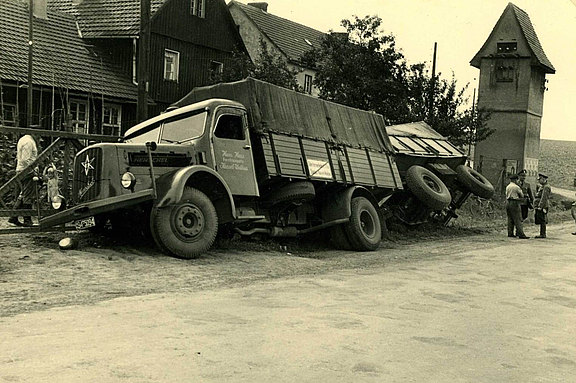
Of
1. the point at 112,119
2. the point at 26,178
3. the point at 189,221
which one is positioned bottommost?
the point at 189,221

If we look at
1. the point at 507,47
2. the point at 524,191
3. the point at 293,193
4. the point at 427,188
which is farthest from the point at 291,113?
the point at 507,47

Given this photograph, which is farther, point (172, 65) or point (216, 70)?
point (216, 70)

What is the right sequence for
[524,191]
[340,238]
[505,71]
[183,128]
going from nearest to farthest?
1. [183,128]
2. [340,238]
3. [524,191]
4. [505,71]

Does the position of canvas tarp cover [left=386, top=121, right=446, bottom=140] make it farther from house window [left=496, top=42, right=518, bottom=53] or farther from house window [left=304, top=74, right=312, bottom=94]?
house window [left=496, top=42, right=518, bottom=53]

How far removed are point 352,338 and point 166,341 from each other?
5.16 ft

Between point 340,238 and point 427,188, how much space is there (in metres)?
3.41

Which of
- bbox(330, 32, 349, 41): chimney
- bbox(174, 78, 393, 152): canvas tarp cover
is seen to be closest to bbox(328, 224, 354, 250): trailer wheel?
bbox(174, 78, 393, 152): canvas tarp cover

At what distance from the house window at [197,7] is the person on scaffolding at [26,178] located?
20.0 metres

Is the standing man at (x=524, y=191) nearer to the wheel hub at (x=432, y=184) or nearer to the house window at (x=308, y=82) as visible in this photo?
the wheel hub at (x=432, y=184)

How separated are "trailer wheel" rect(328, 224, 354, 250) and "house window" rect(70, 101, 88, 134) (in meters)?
15.0

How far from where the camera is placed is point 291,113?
1355 centimetres

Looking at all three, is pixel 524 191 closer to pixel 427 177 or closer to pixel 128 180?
pixel 427 177

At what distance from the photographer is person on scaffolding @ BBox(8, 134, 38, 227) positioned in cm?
1166

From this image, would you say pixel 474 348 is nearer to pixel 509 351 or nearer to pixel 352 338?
pixel 509 351
